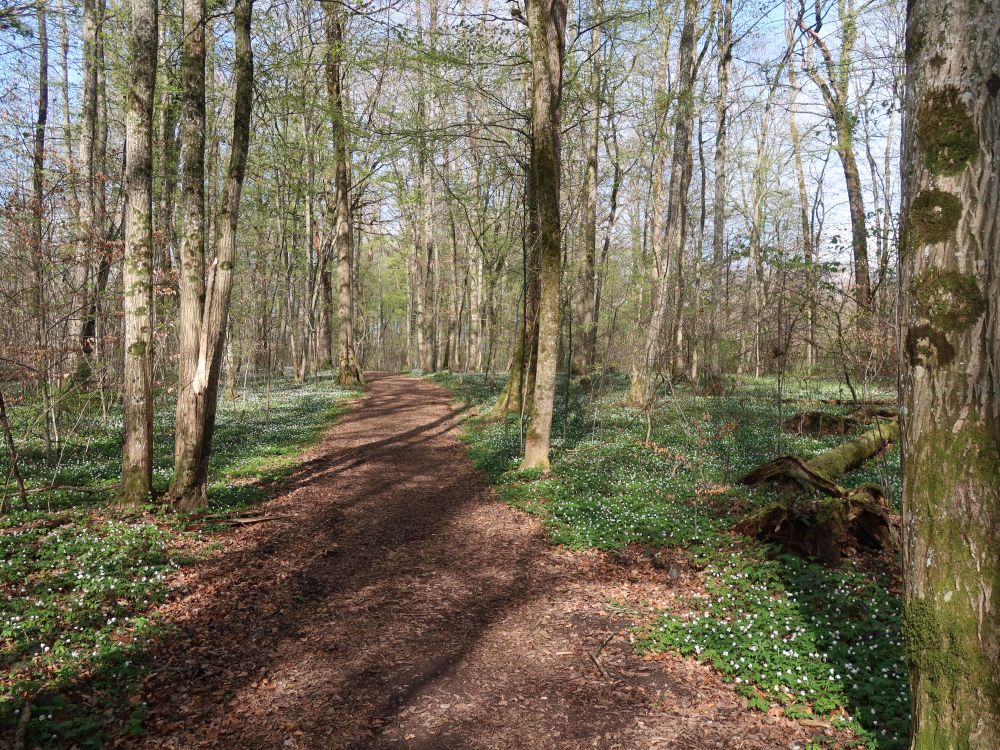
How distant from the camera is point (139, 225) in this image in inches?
298

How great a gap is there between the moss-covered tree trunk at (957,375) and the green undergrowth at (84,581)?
5269mm

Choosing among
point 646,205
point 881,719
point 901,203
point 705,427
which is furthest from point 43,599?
point 646,205

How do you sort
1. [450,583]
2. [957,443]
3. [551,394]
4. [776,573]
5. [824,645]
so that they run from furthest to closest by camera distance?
[551,394] < [450,583] < [776,573] < [824,645] < [957,443]

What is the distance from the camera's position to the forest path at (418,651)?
13.3 feet

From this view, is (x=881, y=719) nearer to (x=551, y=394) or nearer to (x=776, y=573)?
(x=776, y=573)

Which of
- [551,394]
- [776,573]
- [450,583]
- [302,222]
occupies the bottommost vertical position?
[450,583]

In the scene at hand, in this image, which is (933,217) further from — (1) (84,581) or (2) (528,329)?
(2) (528,329)

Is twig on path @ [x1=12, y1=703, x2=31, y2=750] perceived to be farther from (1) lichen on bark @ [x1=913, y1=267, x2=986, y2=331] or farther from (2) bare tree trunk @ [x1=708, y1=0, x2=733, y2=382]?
(2) bare tree trunk @ [x1=708, y1=0, x2=733, y2=382]

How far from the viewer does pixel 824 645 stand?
4730mm

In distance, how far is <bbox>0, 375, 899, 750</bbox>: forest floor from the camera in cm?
404

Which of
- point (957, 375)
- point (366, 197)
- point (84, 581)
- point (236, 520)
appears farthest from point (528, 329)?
point (366, 197)

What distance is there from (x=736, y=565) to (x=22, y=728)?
671 cm

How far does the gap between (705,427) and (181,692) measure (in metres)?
11.9

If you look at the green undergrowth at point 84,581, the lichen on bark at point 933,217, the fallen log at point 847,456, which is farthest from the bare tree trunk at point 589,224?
the lichen on bark at point 933,217
